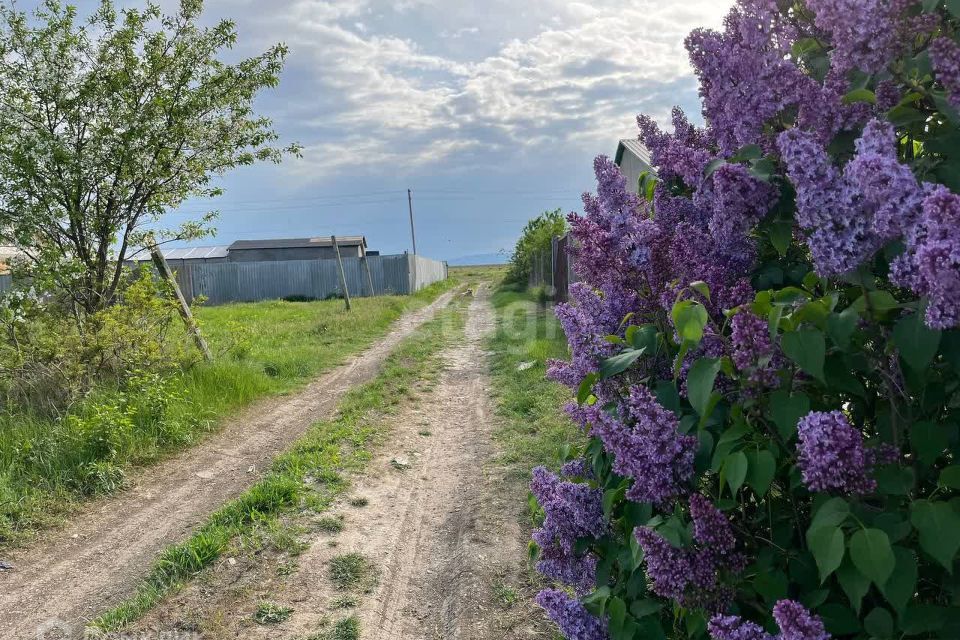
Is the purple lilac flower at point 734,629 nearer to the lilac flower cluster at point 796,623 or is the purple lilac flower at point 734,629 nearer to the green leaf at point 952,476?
the lilac flower cluster at point 796,623

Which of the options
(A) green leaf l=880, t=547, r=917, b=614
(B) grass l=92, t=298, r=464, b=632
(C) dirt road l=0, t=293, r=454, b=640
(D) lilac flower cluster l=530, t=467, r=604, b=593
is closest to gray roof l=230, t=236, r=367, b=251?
(B) grass l=92, t=298, r=464, b=632

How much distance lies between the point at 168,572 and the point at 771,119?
12.2 ft

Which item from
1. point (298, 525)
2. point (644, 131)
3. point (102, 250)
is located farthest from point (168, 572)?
point (102, 250)

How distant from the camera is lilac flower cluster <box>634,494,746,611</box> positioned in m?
1.38

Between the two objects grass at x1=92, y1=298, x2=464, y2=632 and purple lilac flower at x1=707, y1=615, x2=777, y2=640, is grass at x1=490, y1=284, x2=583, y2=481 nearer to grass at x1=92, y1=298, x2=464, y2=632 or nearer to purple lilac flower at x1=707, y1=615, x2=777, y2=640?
purple lilac flower at x1=707, y1=615, x2=777, y2=640

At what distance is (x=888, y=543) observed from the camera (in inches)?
41.4

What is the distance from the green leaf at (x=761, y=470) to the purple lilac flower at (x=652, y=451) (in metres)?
0.20

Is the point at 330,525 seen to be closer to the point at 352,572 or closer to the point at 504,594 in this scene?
the point at 352,572

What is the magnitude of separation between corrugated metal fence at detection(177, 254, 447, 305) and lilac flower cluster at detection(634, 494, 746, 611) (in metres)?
28.3

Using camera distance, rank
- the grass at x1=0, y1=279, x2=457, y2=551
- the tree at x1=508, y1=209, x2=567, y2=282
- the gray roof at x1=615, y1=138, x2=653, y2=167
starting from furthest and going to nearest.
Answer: the tree at x1=508, y1=209, x2=567, y2=282 < the gray roof at x1=615, y1=138, x2=653, y2=167 < the grass at x1=0, y1=279, x2=457, y2=551

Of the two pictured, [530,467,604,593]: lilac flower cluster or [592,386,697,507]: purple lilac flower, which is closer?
[592,386,697,507]: purple lilac flower

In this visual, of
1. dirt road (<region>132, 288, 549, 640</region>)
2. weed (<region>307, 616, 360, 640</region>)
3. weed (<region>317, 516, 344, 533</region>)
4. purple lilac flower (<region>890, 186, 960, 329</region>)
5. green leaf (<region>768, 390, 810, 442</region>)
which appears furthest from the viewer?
weed (<region>317, 516, 344, 533</region>)

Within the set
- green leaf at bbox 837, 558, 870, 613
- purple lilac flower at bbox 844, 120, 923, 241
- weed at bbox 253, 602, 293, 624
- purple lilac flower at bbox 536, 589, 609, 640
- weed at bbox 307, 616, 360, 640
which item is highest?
purple lilac flower at bbox 844, 120, 923, 241

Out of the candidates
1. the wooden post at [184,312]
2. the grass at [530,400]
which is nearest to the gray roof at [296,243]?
the grass at [530,400]
